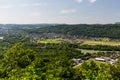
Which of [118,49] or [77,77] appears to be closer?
[77,77]

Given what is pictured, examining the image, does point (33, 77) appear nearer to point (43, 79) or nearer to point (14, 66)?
point (43, 79)

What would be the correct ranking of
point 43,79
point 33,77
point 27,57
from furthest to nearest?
point 27,57
point 43,79
point 33,77

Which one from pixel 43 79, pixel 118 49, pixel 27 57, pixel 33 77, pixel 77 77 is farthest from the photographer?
pixel 118 49

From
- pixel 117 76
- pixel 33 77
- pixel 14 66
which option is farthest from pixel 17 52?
pixel 33 77

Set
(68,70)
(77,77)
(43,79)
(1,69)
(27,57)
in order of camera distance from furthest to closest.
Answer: (27,57) < (1,69) < (68,70) < (77,77) < (43,79)

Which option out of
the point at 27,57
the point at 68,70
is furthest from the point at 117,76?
the point at 27,57

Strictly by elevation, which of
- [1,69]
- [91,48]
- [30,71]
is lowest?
[91,48]

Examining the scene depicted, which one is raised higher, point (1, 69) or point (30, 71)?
point (30, 71)

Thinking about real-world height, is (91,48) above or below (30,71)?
below

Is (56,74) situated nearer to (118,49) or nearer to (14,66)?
(14,66)
